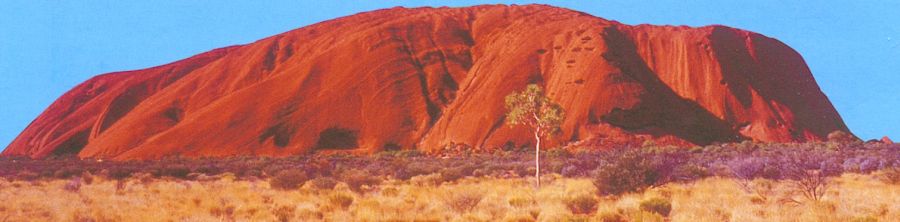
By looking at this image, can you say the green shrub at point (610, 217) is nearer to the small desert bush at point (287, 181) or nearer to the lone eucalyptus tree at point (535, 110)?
the lone eucalyptus tree at point (535, 110)

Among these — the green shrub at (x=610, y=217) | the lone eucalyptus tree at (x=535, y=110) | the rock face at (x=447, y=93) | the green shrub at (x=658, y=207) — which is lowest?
the green shrub at (x=610, y=217)

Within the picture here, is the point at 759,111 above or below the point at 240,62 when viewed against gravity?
below

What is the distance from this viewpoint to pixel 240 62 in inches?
3164

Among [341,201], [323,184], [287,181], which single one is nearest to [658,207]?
A: [341,201]

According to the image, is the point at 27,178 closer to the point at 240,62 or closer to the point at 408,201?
the point at 408,201

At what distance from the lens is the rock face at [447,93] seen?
199 ft

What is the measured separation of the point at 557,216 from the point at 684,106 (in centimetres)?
5540

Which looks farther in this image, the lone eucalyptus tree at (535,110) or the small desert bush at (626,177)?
the lone eucalyptus tree at (535,110)

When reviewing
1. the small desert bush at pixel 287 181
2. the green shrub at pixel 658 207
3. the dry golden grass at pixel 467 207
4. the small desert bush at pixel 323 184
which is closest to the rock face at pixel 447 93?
the small desert bush at pixel 287 181

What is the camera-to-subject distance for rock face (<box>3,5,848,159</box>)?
60.5m

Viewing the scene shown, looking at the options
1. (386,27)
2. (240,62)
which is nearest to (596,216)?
(386,27)

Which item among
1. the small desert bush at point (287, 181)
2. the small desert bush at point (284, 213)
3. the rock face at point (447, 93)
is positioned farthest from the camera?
the rock face at point (447, 93)

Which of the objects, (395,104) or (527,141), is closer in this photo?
(527,141)

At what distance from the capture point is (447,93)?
227 ft
